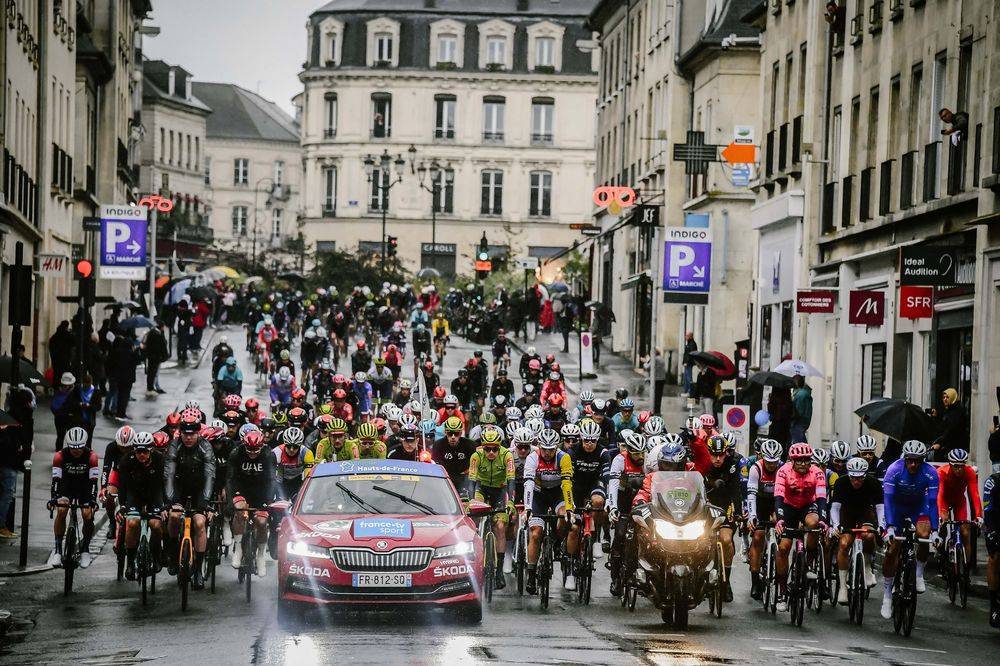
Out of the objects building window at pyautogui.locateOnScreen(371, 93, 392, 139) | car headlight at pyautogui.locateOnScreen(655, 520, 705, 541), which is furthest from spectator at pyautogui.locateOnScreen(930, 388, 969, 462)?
building window at pyautogui.locateOnScreen(371, 93, 392, 139)

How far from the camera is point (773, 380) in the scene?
32469 mm

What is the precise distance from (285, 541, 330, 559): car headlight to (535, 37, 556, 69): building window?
96056 millimetres

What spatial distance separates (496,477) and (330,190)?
9294 centimetres

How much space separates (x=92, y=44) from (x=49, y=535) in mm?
36095

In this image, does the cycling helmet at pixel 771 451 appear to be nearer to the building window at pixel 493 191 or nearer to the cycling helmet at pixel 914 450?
the cycling helmet at pixel 914 450

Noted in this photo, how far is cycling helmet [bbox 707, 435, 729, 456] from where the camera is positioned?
2069 cm

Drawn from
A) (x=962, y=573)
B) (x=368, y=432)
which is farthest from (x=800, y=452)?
(x=368, y=432)

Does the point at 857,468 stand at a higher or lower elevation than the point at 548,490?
higher

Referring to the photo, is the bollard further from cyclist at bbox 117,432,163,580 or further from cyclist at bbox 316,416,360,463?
cyclist at bbox 316,416,360,463

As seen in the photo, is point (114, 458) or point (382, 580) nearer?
point (382, 580)

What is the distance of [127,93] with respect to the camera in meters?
72.5

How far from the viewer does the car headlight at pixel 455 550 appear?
54.3 ft

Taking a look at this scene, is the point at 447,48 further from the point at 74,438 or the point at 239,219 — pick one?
the point at 74,438

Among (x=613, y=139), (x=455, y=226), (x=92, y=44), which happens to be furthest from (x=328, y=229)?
(x=92, y=44)
